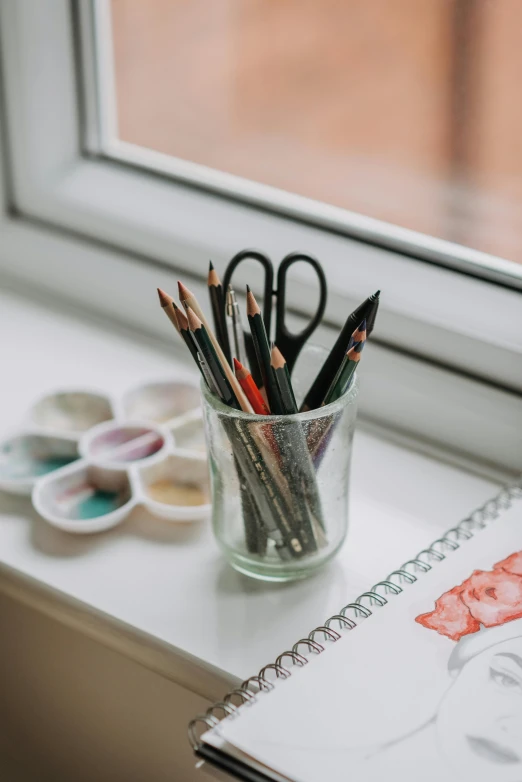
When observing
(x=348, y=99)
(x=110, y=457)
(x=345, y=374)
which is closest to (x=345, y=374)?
(x=345, y=374)

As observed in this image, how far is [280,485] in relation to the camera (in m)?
0.51

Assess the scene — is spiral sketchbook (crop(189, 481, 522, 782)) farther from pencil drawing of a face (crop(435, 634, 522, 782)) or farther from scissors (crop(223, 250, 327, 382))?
scissors (crop(223, 250, 327, 382))

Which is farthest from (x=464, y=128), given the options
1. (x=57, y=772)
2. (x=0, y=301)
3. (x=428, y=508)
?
(x=57, y=772)

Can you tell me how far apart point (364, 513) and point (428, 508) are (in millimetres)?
42

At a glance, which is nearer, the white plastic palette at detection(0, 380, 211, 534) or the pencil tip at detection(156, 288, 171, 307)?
the pencil tip at detection(156, 288, 171, 307)

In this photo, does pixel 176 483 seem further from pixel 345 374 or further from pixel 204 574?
pixel 345 374

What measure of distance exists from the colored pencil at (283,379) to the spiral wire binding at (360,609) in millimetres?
103

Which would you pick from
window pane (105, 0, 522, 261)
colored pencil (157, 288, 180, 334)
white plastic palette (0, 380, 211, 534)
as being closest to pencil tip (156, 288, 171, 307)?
colored pencil (157, 288, 180, 334)

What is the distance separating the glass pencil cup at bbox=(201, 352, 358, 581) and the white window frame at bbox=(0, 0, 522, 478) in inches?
5.6

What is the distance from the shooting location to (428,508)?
2.02 ft

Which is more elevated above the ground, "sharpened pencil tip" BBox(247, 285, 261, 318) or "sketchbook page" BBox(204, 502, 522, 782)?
"sharpened pencil tip" BBox(247, 285, 261, 318)

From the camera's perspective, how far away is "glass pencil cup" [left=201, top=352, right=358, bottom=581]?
0.50 meters

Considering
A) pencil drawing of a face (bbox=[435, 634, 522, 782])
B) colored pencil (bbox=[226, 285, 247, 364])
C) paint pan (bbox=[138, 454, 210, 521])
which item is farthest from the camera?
paint pan (bbox=[138, 454, 210, 521])

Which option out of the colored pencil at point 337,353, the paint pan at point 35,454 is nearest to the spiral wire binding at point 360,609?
the colored pencil at point 337,353
